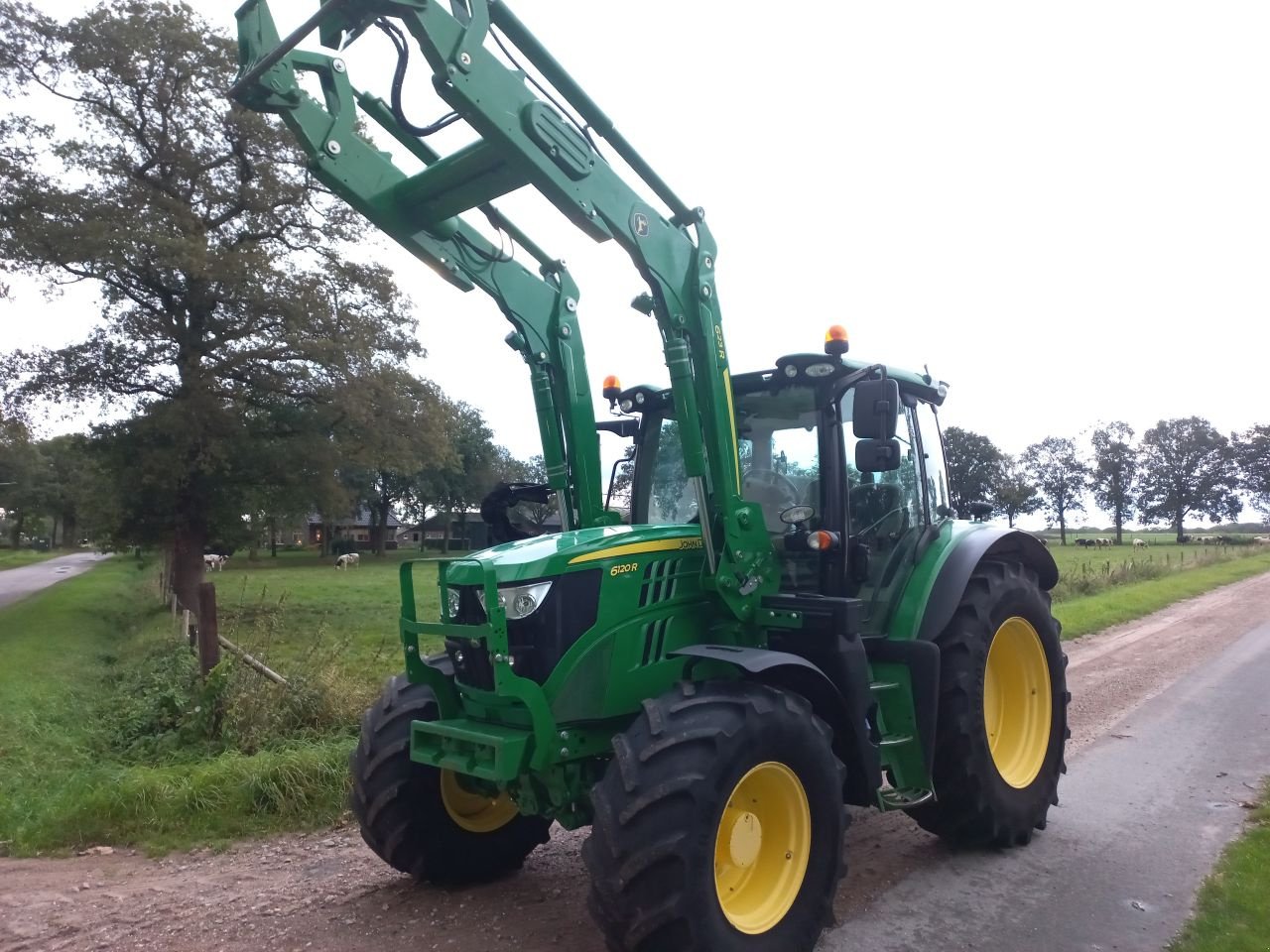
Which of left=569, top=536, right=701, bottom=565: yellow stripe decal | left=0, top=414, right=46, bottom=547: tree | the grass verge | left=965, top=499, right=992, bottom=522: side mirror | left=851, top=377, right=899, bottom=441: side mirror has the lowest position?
the grass verge

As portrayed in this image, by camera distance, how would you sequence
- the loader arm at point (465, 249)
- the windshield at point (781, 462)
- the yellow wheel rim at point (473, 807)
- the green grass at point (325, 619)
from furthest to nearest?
the green grass at point (325, 619), the windshield at point (781, 462), the yellow wheel rim at point (473, 807), the loader arm at point (465, 249)

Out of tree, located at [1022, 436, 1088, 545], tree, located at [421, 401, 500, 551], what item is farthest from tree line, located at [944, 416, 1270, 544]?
tree, located at [421, 401, 500, 551]

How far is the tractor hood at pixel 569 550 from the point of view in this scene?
164 inches

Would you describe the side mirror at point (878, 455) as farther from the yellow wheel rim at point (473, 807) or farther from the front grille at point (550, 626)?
the yellow wheel rim at point (473, 807)

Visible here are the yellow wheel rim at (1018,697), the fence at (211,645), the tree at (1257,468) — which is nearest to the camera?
the yellow wheel rim at (1018,697)

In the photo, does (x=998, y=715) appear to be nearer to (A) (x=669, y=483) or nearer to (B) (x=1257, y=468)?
(A) (x=669, y=483)

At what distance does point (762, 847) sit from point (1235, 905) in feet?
7.25

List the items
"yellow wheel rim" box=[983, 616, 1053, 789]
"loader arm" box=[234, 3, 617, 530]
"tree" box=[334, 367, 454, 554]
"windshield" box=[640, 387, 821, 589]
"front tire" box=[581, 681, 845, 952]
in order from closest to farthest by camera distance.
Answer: "front tire" box=[581, 681, 845, 952] < "loader arm" box=[234, 3, 617, 530] < "windshield" box=[640, 387, 821, 589] < "yellow wheel rim" box=[983, 616, 1053, 789] < "tree" box=[334, 367, 454, 554]

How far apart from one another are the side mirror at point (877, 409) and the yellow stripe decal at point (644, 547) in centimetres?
94

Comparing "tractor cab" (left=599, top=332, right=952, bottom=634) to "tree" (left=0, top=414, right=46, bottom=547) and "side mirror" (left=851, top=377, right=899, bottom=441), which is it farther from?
"tree" (left=0, top=414, right=46, bottom=547)

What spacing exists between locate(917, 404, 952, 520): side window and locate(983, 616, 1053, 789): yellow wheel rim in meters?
0.80

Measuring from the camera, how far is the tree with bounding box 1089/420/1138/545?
8744cm

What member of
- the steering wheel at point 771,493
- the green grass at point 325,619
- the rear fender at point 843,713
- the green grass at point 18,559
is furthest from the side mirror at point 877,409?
the green grass at point 18,559

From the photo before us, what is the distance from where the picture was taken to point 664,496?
5.75 meters
